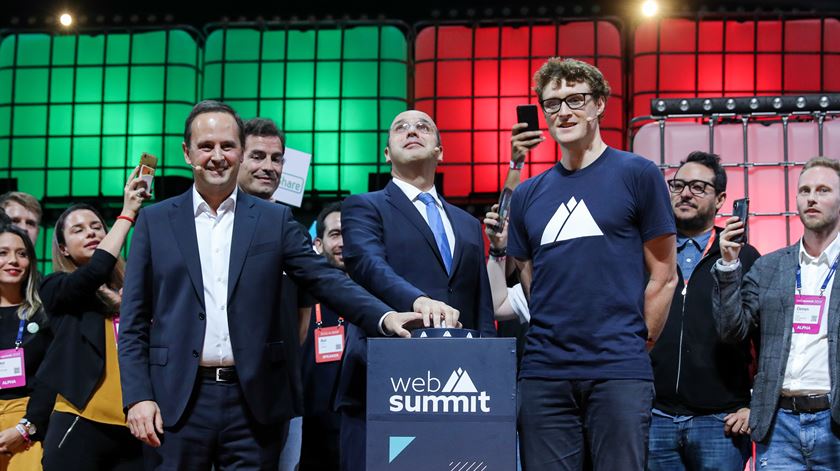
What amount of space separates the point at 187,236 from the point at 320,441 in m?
1.84

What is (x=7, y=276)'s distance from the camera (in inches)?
150

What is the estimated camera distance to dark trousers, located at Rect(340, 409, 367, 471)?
271 cm

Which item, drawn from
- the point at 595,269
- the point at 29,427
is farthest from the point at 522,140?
the point at 29,427

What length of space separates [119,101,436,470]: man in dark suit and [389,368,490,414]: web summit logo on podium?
0.29m

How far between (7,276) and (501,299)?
197 cm

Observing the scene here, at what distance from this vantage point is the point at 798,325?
3193 mm

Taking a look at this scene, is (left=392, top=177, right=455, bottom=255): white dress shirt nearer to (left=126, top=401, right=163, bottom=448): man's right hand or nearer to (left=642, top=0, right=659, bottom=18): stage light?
(left=126, top=401, right=163, bottom=448): man's right hand

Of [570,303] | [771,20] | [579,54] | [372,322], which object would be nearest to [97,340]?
[372,322]

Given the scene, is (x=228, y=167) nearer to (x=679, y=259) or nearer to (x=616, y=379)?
(x=616, y=379)

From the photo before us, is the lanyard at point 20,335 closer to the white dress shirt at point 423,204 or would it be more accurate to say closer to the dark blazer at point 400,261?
the dark blazer at point 400,261

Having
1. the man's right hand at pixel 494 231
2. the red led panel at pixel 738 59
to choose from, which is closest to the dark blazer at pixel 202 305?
the man's right hand at pixel 494 231

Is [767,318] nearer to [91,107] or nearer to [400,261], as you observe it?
[400,261]

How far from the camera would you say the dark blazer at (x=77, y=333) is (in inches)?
130

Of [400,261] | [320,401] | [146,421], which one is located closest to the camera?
[146,421]
